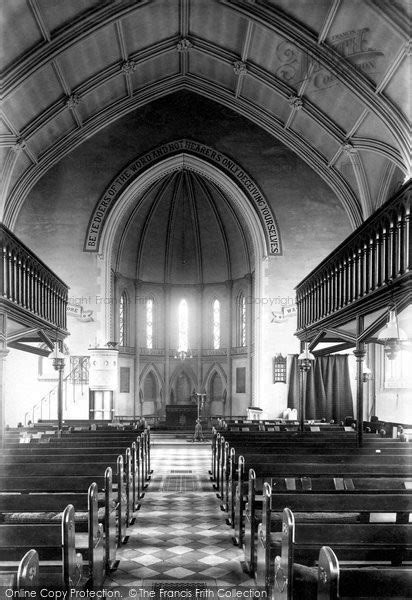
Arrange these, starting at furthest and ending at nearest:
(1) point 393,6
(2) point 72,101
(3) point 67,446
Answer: (2) point 72,101 < (1) point 393,6 < (3) point 67,446

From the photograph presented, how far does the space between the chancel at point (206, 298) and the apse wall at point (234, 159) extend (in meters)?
0.08

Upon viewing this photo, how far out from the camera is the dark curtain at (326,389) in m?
20.0

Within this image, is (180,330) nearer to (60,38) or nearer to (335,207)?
(335,207)

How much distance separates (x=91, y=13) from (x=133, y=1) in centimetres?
105

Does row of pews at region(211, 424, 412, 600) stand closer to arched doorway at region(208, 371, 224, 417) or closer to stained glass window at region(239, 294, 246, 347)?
stained glass window at region(239, 294, 246, 347)

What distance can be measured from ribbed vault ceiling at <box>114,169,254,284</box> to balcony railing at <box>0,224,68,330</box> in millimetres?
8768

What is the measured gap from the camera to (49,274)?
14.7m

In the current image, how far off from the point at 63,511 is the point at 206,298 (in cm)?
2293

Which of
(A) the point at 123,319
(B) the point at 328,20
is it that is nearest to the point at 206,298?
(A) the point at 123,319

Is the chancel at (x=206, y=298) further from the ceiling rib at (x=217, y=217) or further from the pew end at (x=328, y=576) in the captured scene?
the ceiling rib at (x=217, y=217)

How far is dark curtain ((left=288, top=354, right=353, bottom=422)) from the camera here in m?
20.0

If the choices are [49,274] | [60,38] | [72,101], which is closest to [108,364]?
[49,274]

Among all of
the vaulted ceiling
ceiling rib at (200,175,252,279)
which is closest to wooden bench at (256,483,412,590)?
the vaulted ceiling

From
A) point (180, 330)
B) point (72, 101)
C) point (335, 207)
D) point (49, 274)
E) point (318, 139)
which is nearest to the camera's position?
point (49, 274)
